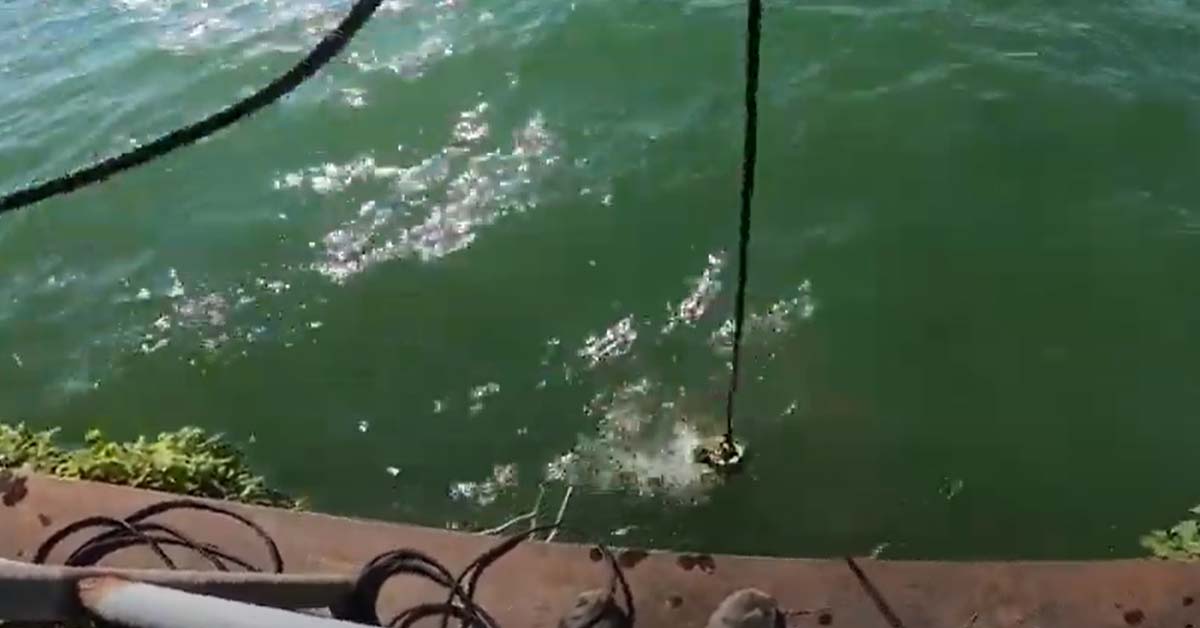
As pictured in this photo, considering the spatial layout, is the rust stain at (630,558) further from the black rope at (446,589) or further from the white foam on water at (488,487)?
the white foam on water at (488,487)

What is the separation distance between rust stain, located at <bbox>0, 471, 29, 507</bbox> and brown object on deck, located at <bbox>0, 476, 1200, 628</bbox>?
0.50ft

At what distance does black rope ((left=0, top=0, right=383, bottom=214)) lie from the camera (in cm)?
252

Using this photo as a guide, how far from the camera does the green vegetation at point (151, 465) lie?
4.26 metres

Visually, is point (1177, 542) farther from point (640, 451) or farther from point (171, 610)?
point (171, 610)

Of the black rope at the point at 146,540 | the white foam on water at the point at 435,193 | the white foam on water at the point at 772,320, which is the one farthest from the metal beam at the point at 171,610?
the white foam on water at the point at 435,193

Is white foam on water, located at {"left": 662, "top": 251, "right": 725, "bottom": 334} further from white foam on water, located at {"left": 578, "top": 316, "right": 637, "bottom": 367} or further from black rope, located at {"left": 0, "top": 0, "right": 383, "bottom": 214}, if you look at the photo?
black rope, located at {"left": 0, "top": 0, "right": 383, "bottom": 214}

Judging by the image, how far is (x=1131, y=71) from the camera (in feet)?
22.9

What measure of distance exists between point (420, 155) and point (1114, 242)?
3.66 m

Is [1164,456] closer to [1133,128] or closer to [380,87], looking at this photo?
[1133,128]

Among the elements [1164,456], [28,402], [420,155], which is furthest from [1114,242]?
[28,402]

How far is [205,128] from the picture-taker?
2.58m

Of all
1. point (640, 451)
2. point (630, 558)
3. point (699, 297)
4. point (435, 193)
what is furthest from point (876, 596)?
point (435, 193)

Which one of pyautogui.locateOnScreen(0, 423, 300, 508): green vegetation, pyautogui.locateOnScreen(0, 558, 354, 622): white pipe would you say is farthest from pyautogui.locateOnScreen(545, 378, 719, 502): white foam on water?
pyautogui.locateOnScreen(0, 558, 354, 622): white pipe

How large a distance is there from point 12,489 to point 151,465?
2.03ft
